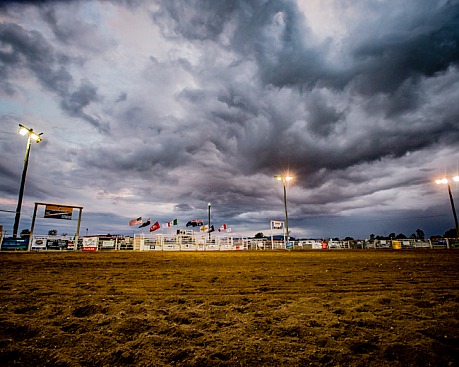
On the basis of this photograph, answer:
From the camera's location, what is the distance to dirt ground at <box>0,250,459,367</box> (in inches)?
136

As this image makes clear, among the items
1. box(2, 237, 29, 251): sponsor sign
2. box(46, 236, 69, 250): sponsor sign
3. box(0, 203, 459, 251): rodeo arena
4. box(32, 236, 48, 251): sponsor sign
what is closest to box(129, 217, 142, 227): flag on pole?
box(0, 203, 459, 251): rodeo arena

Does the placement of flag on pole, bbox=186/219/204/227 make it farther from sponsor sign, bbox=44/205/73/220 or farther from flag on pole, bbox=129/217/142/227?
sponsor sign, bbox=44/205/73/220

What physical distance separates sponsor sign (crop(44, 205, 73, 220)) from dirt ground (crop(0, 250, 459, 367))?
84.4 feet

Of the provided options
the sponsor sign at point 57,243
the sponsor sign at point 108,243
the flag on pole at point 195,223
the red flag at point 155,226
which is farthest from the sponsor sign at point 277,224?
the sponsor sign at point 57,243

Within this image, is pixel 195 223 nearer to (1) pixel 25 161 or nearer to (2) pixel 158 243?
(2) pixel 158 243

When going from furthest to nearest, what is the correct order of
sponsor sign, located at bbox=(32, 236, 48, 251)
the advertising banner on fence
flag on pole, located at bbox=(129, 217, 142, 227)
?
flag on pole, located at bbox=(129, 217, 142, 227) < the advertising banner on fence < sponsor sign, located at bbox=(32, 236, 48, 251)

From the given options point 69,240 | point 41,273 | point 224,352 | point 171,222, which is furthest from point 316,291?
point 171,222

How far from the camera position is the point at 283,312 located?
502 cm

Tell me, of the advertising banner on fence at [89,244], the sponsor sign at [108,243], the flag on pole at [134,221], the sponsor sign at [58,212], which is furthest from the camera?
the flag on pole at [134,221]

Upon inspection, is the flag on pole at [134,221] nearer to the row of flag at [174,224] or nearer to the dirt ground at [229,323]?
the row of flag at [174,224]

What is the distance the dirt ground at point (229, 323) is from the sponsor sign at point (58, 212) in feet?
84.4

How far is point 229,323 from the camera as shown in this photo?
14.9 ft

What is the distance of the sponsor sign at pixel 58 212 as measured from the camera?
1140 inches

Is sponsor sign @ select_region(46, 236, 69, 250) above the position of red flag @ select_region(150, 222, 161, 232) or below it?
below
